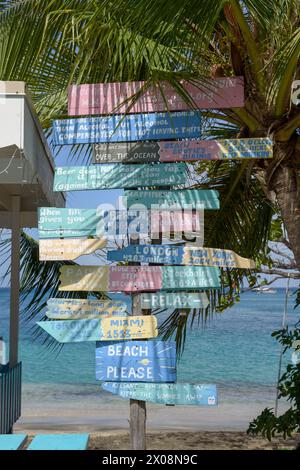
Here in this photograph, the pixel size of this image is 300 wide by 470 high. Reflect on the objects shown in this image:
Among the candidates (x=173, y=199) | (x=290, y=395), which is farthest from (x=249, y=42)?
(x=290, y=395)

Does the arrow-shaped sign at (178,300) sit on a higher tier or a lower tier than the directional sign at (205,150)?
lower

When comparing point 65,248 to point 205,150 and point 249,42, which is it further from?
point 249,42

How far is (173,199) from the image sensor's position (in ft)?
18.0

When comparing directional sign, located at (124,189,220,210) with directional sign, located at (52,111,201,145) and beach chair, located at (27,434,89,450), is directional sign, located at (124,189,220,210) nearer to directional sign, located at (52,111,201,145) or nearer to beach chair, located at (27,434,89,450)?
directional sign, located at (52,111,201,145)

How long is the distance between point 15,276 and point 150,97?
10.0 ft

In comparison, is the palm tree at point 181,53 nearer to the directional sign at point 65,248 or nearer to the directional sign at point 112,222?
the directional sign at point 112,222

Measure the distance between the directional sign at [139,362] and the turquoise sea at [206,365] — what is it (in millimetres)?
14081

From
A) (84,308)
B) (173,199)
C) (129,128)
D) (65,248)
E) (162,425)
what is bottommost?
(162,425)

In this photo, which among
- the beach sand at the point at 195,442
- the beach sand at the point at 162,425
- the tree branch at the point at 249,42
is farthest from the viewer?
the beach sand at the point at 162,425

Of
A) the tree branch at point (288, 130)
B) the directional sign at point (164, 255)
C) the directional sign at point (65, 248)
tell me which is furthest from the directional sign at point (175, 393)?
the tree branch at point (288, 130)

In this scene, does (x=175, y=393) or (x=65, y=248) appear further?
(x=65, y=248)

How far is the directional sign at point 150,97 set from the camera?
5.64 metres

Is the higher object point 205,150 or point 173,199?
point 205,150

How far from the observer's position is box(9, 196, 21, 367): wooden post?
7.73 meters
